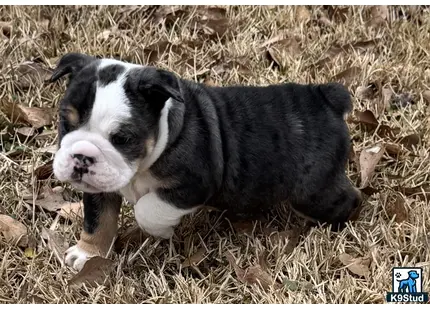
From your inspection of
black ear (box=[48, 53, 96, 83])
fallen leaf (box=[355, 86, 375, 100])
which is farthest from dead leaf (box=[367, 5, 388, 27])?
black ear (box=[48, 53, 96, 83])

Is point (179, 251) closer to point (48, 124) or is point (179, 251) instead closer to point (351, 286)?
point (351, 286)

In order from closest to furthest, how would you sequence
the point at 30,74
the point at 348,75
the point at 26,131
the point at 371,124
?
the point at 26,131, the point at 371,124, the point at 30,74, the point at 348,75

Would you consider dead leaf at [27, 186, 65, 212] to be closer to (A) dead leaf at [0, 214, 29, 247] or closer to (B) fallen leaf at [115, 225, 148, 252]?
(A) dead leaf at [0, 214, 29, 247]

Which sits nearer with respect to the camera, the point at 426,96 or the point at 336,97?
the point at 336,97

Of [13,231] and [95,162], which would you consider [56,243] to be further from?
[95,162]

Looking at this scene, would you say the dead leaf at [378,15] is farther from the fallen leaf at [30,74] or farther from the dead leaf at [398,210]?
the fallen leaf at [30,74]

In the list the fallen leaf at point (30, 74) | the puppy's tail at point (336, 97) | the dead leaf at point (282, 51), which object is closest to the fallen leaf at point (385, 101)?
the dead leaf at point (282, 51)

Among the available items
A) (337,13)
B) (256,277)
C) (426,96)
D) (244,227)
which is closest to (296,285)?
(256,277)
